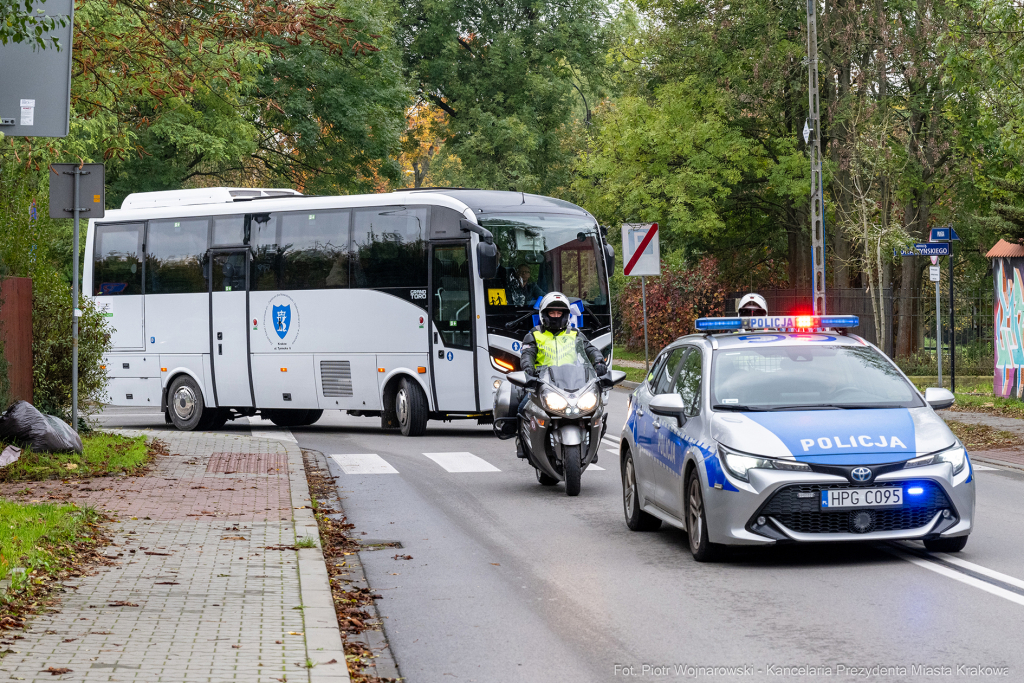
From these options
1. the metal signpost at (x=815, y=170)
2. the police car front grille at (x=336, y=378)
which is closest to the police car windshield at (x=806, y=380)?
the police car front grille at (x=336, y=378)

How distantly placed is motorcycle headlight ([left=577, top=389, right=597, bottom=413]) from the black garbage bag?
5628 mm

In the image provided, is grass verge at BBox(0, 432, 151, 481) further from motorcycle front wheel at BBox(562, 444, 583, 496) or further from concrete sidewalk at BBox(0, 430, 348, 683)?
motorcycle front wheel at BBox(562, 444, 583, 496)

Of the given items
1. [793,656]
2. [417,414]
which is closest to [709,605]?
[793,656]

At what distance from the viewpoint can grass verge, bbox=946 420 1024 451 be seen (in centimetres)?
1781

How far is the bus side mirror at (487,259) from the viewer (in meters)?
19.9

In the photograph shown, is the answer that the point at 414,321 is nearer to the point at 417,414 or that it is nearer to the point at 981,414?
the point at 417,414

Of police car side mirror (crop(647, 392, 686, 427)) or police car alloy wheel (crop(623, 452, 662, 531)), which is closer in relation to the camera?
police car side mirror (crop(647, 392, 686, 427))

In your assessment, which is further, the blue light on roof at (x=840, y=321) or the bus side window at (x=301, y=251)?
the bus side window at (x=301, y=251)

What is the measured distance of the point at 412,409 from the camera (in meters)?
21.1

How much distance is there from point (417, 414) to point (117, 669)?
1513 cm

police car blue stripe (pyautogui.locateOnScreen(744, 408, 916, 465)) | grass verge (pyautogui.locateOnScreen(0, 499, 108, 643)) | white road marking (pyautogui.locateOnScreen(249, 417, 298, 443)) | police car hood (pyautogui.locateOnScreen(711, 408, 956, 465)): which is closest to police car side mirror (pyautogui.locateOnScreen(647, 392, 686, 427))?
police car hood (pyautogui.locateOnScreen(711, 408, 956, 465))

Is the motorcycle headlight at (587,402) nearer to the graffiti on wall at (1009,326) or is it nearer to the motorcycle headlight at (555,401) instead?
the motorcycle headlight at (555,401)

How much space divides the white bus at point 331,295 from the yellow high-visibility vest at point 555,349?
19.7 ft

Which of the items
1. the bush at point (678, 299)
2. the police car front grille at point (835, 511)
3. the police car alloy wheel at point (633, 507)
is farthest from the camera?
the bush at point (678, 299)
